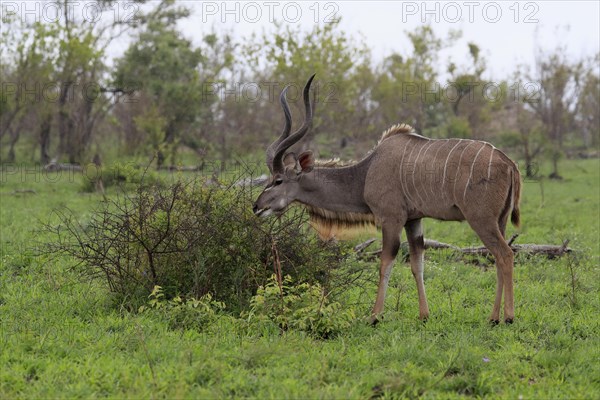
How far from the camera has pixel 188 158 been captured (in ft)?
79.1

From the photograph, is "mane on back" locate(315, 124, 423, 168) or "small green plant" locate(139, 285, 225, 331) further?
"mane on back" locate(315, 124, 423, 168)

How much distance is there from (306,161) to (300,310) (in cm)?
152

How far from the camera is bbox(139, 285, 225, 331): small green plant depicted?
4.64 metres

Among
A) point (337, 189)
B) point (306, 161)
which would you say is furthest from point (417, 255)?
point (306, 161)

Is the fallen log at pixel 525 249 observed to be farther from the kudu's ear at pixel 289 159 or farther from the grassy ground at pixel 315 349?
the kudu's ear at pixel 289 159

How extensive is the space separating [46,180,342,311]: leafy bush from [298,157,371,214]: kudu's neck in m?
0.52

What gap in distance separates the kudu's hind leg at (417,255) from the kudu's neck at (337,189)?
0.38m

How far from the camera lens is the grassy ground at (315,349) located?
11.9 ft

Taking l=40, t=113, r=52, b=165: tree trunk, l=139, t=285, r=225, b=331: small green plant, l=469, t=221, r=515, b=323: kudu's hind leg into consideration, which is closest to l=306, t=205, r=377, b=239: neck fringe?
l=469, t=221, r=515, b=323: kudu's hind leg

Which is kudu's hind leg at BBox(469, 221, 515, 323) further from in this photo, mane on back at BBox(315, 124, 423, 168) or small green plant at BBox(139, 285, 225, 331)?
small green plant at BBox(139, 285, 225, 331)

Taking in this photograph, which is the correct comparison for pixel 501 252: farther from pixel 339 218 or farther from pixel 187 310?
pixel 187 310

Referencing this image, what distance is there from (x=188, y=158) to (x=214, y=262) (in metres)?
19.4

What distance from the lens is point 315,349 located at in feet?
13.8

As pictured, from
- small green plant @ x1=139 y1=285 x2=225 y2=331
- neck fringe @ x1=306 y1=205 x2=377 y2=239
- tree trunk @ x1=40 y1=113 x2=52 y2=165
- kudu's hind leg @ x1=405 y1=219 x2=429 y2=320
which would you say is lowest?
small green plant @ x1=139 y1=285 x2=225 y2=331
